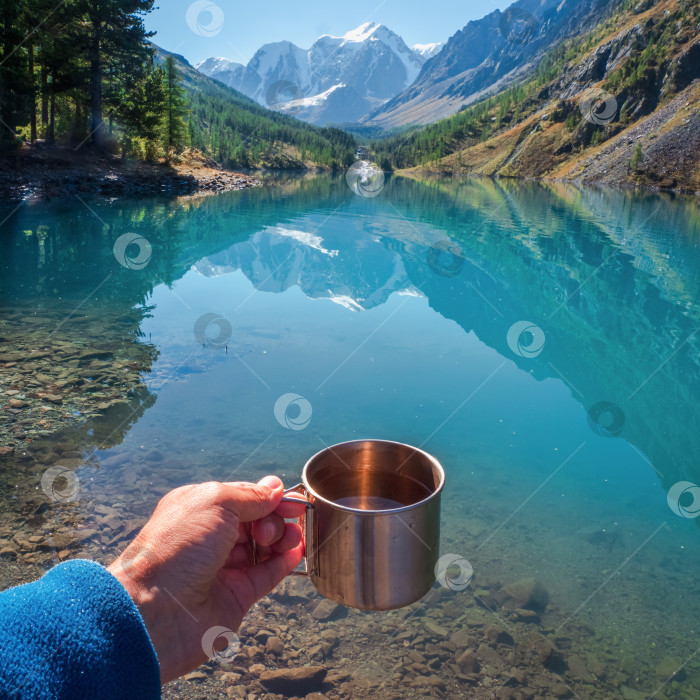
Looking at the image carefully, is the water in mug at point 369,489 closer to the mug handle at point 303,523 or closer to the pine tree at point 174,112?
the mug handle at point 303,523

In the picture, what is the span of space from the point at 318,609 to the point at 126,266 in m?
18.3

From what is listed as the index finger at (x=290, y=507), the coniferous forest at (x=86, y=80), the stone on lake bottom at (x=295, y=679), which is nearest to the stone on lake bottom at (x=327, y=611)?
the stone on lake bottom at (x=295, y=679)

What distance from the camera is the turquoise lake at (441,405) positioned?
5617 mm

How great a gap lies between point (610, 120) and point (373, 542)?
13304 cm

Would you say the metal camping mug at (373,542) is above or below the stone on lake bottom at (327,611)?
above

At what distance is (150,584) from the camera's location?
2010 mm

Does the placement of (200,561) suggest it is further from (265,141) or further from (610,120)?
(265,141)

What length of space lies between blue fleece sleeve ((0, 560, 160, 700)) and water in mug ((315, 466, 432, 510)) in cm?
141

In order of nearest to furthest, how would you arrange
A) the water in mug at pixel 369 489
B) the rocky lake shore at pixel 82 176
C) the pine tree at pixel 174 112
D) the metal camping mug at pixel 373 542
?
the metal camping mug at pixel 373 542, the water in mug at pixel 369 489, the rocky lake shore at pixel 82 176, the pine tree at pixel 174 112

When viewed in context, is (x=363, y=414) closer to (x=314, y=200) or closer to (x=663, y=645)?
(x=663, y=645)

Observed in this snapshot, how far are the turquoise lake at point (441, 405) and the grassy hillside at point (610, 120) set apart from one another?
72903mm

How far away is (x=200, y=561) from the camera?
7.25 feet

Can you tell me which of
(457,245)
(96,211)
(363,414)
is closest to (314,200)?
→ (96,211)

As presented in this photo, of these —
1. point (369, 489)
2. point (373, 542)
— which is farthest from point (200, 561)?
point (369, 489)
